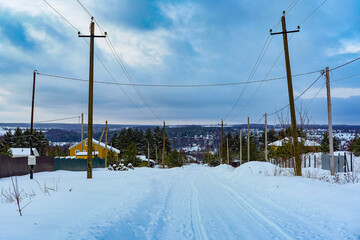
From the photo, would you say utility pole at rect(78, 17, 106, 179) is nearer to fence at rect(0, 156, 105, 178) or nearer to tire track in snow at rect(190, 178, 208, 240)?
fence at rect(0, 156, 105, 178)

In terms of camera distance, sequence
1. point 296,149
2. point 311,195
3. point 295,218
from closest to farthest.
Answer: point 295,218, point 311,195, point 296,149

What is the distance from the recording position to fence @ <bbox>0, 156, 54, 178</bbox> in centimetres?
2134

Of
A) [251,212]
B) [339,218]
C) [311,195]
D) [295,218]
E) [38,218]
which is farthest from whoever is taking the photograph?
[311,195]

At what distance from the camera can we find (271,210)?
7.99 meters

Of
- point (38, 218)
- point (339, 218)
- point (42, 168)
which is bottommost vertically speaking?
point (42, 168)

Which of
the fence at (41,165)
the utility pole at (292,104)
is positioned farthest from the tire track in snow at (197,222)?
the fence at (41,165)

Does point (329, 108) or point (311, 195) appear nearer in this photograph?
point (311, 195)

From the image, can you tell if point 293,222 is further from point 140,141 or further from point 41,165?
point 140,141

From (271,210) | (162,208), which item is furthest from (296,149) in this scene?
(162,208)

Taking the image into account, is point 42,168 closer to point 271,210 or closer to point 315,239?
point 271,210

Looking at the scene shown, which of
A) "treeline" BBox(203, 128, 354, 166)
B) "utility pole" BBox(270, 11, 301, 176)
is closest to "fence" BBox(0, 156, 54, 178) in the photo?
"utility pole" BBox(270, 11, 301, 176)

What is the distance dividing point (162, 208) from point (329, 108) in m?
15.2

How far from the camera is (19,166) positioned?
23828mm

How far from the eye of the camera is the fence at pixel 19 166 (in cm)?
2134
